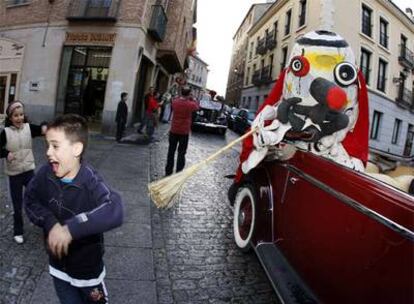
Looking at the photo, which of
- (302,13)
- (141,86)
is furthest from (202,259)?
(302,13)

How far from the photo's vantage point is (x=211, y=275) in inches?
145

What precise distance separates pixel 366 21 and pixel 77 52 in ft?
59.5

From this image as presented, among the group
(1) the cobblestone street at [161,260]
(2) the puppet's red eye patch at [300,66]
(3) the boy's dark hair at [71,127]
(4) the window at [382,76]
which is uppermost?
(4) the window at [382,76]

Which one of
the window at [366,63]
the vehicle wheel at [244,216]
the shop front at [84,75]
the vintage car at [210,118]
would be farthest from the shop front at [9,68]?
the window at [366,63]

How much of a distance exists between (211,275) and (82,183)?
2.09 metres

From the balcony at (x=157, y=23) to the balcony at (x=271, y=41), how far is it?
15.6 meters

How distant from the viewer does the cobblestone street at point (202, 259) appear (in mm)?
3373

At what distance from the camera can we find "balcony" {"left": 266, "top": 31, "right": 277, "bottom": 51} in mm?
29391

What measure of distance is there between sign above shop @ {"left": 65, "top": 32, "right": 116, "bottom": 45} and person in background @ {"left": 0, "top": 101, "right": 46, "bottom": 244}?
10.7 meters

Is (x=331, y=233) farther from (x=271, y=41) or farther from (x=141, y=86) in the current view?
(x=271, y=41)

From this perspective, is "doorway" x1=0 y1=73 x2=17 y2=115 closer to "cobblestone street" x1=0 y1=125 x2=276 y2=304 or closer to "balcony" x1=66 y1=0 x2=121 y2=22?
"balcony" x1=66 y1=0 x2=121 y2=22

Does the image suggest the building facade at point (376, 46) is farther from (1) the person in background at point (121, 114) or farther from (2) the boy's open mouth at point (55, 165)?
(2) the boy's open mouth at point (55, 165)

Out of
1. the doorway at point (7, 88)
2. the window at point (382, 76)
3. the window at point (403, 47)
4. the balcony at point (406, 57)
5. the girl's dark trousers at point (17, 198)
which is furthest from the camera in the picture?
the window at point (403, 47)

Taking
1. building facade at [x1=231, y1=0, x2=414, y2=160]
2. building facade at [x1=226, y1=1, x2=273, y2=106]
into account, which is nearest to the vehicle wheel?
building facade at [x1=231, y1=0, x2=414, y2=160]
